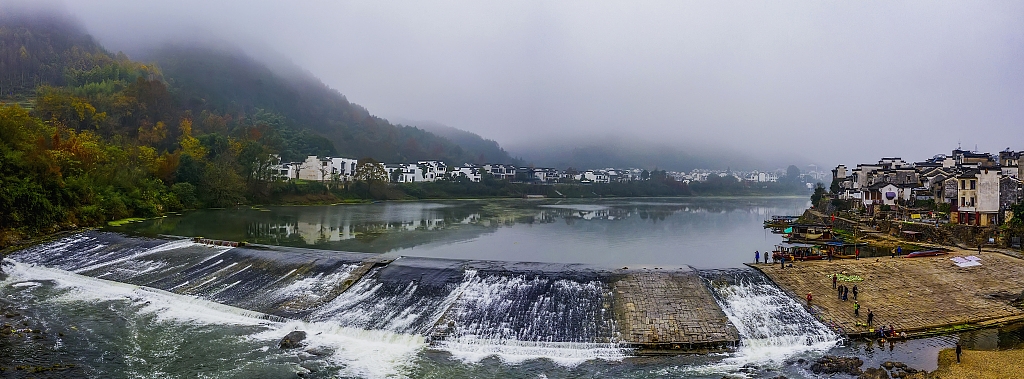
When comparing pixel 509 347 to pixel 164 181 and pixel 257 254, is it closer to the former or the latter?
pixel 257 254

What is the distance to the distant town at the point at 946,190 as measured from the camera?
33.2 m

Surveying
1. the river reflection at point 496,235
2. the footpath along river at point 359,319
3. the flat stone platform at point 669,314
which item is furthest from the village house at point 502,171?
the flat stone platform at point 669,314

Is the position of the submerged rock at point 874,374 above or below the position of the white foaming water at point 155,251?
below

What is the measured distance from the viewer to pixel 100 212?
36.4m

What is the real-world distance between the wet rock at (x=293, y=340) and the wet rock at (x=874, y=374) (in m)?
14.0

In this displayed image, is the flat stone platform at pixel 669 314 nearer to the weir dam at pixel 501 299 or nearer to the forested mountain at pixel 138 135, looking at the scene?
the weir dam at pixel 501 299

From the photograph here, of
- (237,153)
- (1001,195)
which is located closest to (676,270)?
(1001,195)

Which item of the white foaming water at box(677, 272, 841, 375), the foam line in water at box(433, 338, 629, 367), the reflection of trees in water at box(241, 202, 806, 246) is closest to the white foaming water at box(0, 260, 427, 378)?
the foam line in water at box(433, 338, 629, 367)

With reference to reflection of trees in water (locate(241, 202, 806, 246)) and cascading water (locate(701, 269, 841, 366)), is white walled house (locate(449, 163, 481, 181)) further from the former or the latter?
cascading water (locate(701, 269, 841, 366))

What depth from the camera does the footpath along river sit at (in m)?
13.6

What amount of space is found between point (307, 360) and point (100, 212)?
3158 cm

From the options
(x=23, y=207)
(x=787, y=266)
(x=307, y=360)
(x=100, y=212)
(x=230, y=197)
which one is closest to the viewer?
A: (x=307, y=360)

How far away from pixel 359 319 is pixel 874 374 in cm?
1367

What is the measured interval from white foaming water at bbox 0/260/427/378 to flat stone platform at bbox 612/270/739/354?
6.13 metres
